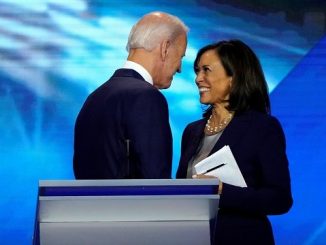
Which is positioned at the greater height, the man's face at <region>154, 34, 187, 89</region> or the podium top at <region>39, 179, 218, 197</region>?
the man's face at <region>154, 34, 187, 89</region>

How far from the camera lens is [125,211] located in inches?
74.2

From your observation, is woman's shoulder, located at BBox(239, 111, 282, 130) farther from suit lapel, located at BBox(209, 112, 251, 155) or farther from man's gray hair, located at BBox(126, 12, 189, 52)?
man's gray hair, located at BBox(126, 12, 189, 52)

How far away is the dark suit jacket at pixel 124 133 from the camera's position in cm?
238

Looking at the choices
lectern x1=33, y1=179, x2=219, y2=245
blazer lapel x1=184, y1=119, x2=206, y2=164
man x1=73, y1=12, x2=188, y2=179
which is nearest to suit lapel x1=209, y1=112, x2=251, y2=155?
blazer lapel x1=184, y1=119, x2=206, y2=164

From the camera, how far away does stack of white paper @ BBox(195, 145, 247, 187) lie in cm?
264

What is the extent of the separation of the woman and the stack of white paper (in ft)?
0.15

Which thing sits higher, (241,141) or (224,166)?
(241,141)

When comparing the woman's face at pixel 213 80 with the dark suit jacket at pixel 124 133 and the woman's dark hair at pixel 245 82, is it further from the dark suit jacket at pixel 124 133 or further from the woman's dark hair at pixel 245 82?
the dark suit jacket at pixel 124 133

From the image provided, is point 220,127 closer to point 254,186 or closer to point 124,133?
point 254,186

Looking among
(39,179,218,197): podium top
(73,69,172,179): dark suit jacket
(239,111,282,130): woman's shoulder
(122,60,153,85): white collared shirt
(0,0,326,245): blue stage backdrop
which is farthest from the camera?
(0,0,326,245): blue stage backdrop

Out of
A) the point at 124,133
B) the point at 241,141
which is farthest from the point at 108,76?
the point at 124,133

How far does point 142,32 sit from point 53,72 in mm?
1683

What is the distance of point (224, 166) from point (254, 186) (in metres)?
0.14

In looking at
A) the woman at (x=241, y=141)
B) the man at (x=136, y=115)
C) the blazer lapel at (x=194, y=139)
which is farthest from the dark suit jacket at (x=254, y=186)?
the man at (x=136, y=115)
